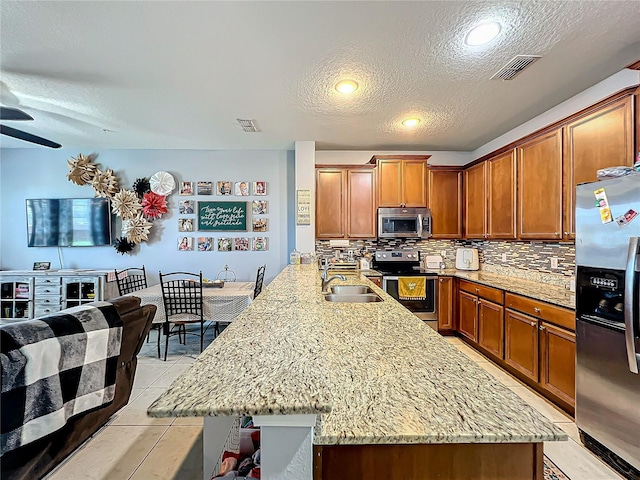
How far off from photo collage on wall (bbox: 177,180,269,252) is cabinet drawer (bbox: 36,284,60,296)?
1.68 meters

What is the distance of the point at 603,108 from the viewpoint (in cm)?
221

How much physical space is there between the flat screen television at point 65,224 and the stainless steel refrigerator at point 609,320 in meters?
5.64

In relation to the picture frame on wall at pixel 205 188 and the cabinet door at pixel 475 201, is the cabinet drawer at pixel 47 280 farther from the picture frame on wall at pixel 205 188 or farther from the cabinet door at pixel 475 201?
the cabinet door at pixel 475 201

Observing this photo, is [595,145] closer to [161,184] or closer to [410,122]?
[410,122]

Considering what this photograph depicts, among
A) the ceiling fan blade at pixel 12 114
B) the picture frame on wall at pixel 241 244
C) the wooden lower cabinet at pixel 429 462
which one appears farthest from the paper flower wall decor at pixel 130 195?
the wooden lower cabinet at pixel 429 462

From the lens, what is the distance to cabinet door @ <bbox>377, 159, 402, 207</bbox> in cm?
433

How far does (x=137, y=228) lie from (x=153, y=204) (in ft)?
1.43

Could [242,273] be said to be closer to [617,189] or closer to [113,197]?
[113,197]

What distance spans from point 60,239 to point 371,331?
537 centimetres

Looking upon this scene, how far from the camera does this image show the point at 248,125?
363 centimetres

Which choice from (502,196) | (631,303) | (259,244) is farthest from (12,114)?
(502,196)

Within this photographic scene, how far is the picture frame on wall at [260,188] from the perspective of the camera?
4738 millimetres

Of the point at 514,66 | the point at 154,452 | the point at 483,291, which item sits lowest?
the point at 154,452

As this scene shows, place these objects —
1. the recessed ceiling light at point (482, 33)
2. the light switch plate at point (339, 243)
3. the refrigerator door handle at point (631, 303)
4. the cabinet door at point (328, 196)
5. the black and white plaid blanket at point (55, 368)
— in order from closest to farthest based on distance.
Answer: the black and white plaid blanket at point (55, 368)
the refrigerator door handle at point (631, 303)
the recessed ceiling light at point (482, 33)
the cabinet door at point (328, 196)
the light switch plate at point (339, 243)
